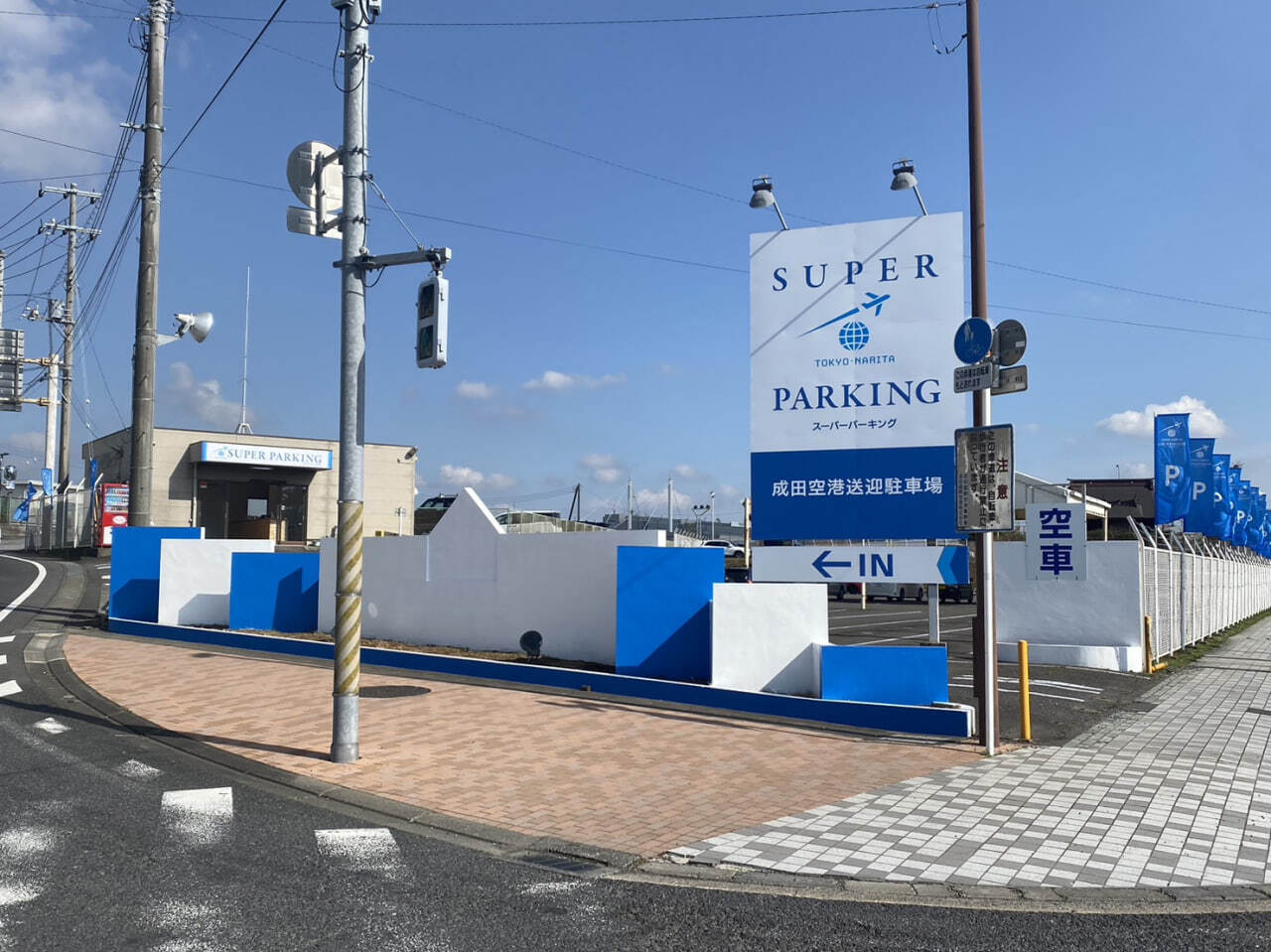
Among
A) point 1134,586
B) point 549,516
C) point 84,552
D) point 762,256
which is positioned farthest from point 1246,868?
point 84,552

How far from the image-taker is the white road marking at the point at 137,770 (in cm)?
844

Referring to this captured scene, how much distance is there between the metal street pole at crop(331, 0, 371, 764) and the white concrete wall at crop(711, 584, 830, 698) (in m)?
4.96

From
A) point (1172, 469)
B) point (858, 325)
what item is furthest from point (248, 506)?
point (858, 325)

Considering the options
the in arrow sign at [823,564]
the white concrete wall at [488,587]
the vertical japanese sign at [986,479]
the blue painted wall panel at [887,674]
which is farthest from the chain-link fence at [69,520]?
the vertical japanese sign at [986,479]

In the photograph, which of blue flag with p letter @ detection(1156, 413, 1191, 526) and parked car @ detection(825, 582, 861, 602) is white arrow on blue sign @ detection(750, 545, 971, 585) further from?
parked car @ detection(825, 582, 861, 602)

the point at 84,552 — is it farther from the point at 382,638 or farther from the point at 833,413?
the point at 833,413

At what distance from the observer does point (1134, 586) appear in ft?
54.7

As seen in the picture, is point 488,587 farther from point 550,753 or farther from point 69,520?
point 69,520

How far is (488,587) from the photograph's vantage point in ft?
53.6

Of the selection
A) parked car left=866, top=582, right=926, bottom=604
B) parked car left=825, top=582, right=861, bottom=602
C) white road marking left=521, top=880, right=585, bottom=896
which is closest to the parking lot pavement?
white road marking left=521, top=880, right=585, bottom=896

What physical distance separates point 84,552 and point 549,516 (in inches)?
864

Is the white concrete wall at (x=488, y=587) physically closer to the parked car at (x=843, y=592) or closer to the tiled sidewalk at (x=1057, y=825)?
the tiled sidewalk at (x=1057, y=825)

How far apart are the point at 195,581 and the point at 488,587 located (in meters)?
7.76

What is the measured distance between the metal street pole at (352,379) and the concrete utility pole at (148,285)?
44.2ft
